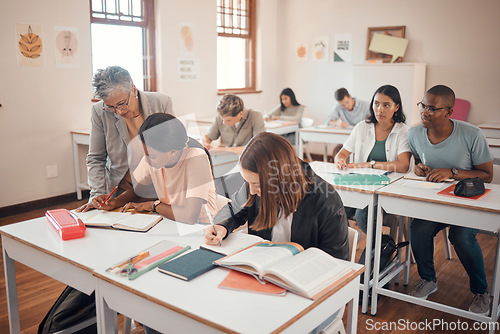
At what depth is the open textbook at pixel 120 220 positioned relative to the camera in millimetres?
1949

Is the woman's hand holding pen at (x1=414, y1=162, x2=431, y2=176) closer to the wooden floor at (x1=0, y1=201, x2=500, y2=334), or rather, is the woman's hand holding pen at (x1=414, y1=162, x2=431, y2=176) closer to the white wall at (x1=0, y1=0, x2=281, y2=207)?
the wooden floor at (x1=0, y1=201, x2=500, y2=334)

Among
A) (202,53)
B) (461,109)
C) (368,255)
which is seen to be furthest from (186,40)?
(368,255)

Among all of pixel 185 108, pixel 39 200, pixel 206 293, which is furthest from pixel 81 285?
pixel 185 108

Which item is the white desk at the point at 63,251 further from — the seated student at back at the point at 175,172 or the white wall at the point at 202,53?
the white wall at the point at 202,53

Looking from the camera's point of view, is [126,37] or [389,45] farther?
[389,45]

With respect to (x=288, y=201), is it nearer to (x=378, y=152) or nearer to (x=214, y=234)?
(x=214, y=234)

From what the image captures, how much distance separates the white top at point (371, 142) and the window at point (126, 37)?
2939mm

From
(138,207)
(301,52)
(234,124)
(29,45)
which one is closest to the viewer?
(138,207)

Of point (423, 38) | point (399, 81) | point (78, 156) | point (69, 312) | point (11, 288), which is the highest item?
point (423, 38)

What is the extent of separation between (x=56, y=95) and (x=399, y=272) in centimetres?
364

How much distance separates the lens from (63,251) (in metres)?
1.71

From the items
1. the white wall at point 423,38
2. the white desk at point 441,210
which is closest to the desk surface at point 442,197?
the white desk at point 441,210

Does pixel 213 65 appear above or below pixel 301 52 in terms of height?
below

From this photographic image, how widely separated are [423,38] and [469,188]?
14.4 ft
